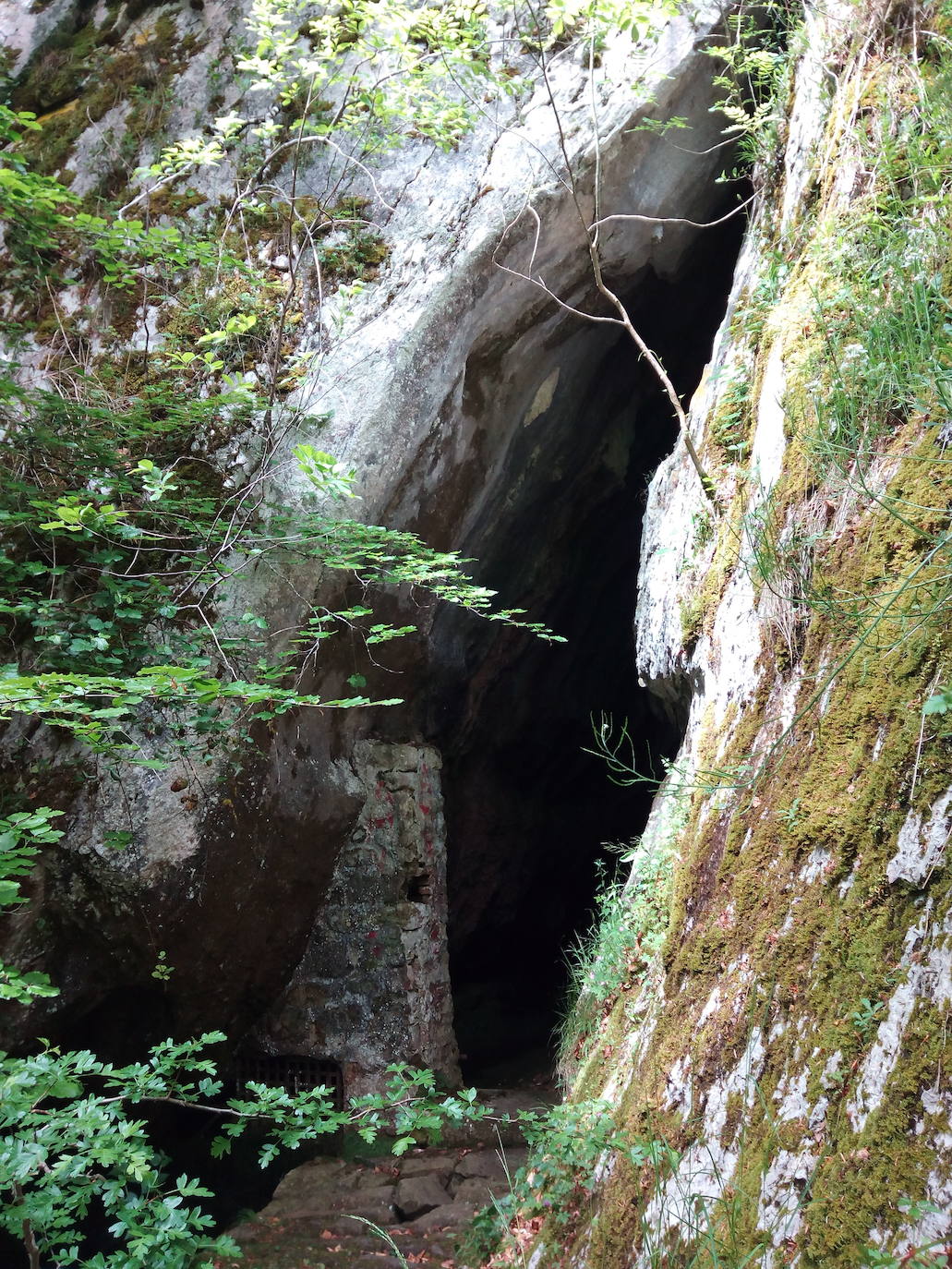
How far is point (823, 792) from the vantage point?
1.93m

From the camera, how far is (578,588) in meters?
8.08

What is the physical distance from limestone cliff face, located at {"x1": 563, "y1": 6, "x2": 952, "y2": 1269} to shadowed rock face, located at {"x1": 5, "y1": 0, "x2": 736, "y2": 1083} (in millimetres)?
2158

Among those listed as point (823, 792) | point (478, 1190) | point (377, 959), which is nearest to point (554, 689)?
point (377, 959)

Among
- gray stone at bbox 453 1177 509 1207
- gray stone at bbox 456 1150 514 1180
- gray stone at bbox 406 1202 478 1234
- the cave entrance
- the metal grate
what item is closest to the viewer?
gray stone at bbox 406 1202 478 1234

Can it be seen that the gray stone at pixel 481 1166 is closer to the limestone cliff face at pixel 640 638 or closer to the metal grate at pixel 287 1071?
the limestone cliff face at pixel 640 638

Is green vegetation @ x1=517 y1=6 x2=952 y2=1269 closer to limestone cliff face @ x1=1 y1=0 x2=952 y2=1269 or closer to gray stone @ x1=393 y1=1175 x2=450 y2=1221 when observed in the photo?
limestone cliff face @ x1=1 y1=0 x2=952 y2=1269

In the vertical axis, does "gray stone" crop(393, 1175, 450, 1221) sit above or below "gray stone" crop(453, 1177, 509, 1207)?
below

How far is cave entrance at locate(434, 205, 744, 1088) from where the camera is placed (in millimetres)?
6773

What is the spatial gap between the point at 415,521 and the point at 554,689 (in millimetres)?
3424

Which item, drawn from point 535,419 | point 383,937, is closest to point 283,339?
point 535,419

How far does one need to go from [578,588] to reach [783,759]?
5925 millimetres

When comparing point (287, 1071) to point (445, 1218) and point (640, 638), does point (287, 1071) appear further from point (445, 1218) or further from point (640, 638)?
point (640, 638)

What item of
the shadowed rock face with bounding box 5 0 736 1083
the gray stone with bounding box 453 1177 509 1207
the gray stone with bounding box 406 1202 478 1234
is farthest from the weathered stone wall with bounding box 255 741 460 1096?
the gray stone with bounding box 406 1202 478 1234

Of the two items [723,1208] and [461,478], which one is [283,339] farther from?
[723,1208]
